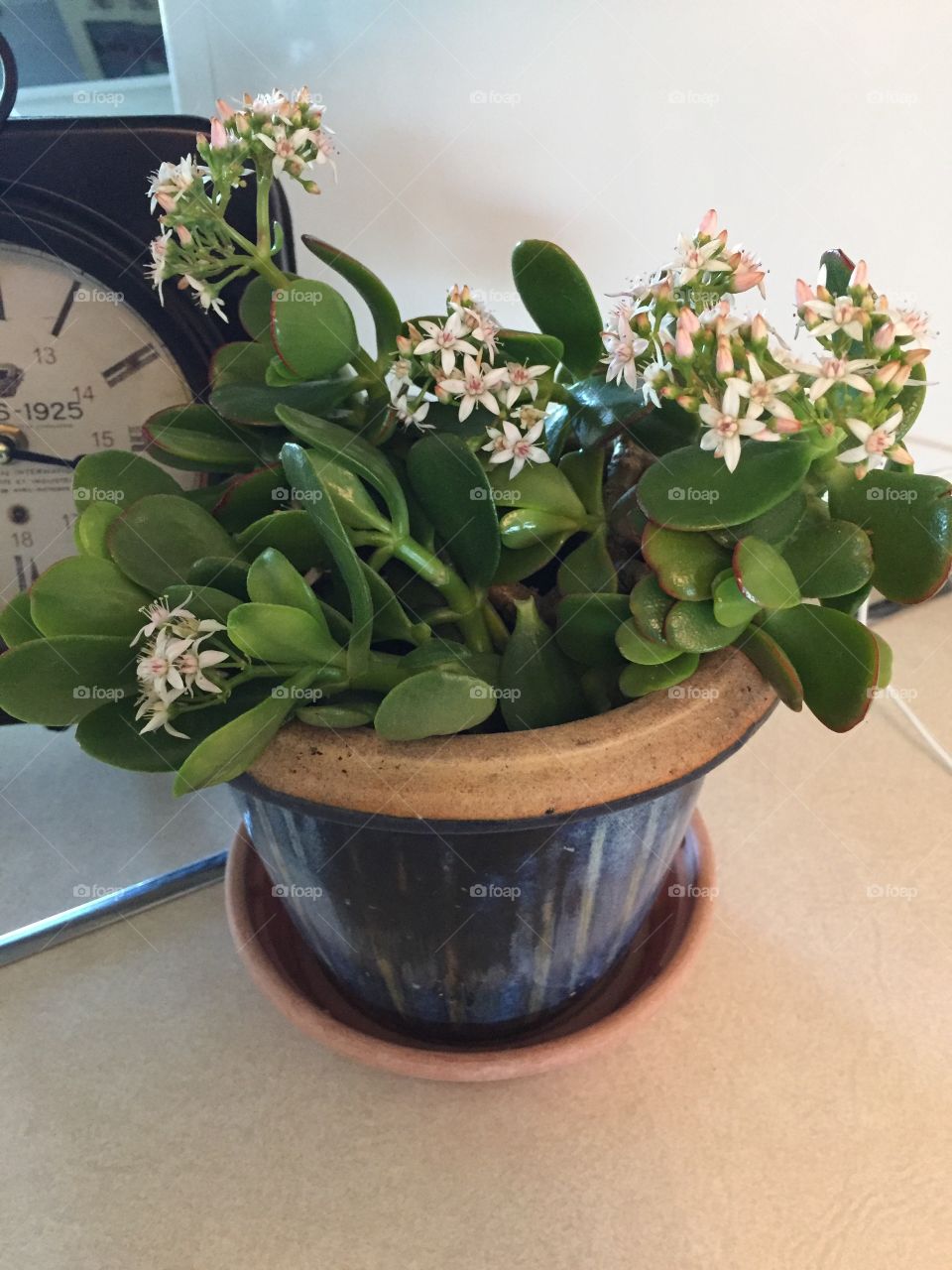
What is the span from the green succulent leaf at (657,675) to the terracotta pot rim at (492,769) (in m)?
0.01

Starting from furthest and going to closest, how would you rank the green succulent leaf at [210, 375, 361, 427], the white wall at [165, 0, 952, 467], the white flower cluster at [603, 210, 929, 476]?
1. the white wall at [165, 0, 952, 467]
2. the green succulent leaf at [210, 375, 361, 427]
3. the white flower cluster at [603, 210, 929, 476]

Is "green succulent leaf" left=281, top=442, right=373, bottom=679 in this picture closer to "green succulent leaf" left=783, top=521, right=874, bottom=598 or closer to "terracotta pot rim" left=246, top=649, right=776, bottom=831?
"terracotta pot rim" left=246, top=649, right=776, bottom=831

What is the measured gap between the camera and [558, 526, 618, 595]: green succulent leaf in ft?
1.64

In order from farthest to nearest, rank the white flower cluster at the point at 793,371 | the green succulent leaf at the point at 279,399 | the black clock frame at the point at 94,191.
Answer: the black clock frame at the point at 94,191
the green succulent leaf at the point at 279,399
the white flower cluster at the point at 793,371

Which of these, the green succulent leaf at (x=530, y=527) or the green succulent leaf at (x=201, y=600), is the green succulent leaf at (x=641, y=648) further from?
the green succulent leaf at (x=201, y=600)

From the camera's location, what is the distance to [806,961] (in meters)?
0.69

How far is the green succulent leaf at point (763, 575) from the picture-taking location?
42 cm

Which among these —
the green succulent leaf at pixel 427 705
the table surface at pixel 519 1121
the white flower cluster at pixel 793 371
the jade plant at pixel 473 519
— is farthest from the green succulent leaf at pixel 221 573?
the table surface at pixel 519 1121

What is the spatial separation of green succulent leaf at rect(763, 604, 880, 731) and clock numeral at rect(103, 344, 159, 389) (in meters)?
0.49

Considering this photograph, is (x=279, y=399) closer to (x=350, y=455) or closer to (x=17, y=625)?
(x=350, y=455)

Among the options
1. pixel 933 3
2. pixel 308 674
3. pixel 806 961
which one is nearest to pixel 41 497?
pixel 308 674

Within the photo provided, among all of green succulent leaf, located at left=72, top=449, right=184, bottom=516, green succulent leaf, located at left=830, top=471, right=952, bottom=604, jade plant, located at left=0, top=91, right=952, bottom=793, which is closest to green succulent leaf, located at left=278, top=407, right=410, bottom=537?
jade plant, located at left=0, top=91, right=952, bottom=793

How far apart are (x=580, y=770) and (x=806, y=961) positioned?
0.35 m

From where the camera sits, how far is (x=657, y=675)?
0.46 m
